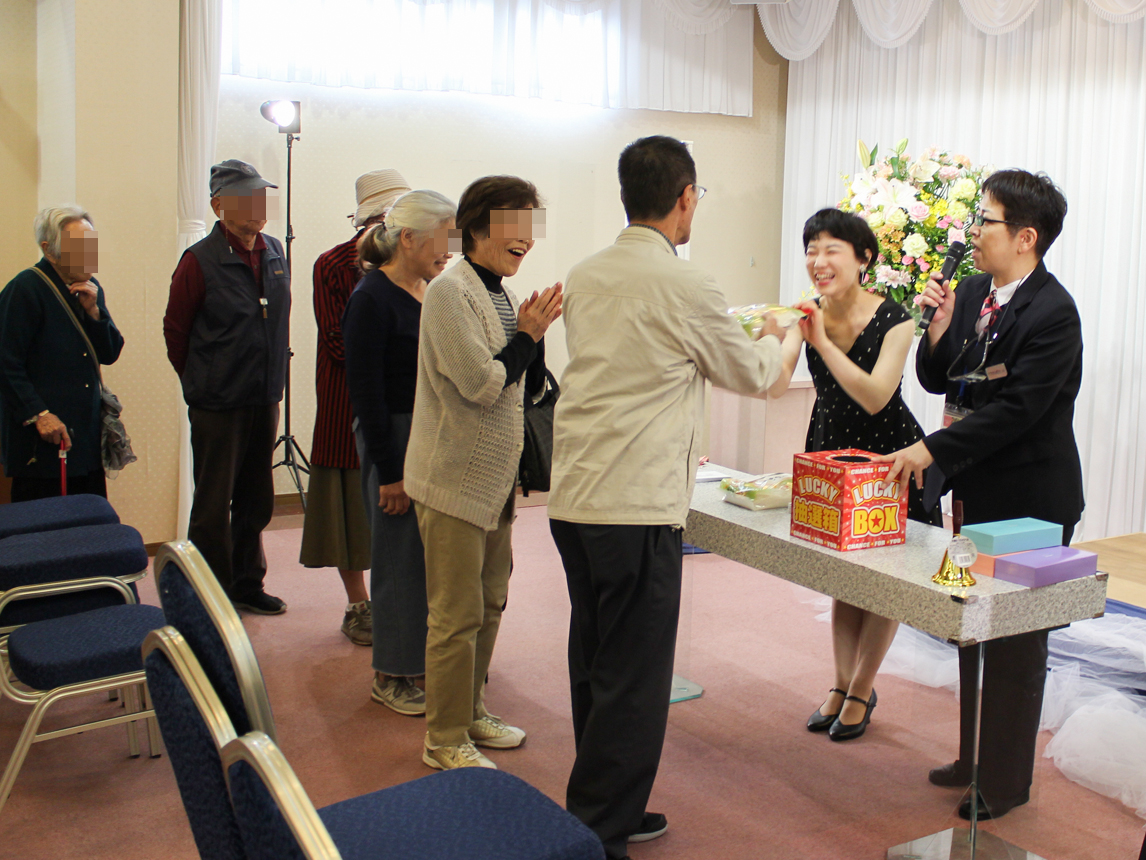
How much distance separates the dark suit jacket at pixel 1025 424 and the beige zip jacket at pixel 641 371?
57cm

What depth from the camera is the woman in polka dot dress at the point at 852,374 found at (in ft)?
8.26

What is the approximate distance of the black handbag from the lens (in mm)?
2562

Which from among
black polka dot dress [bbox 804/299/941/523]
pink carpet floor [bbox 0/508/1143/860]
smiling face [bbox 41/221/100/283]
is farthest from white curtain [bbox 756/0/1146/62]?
smiling face [bbox 41/221/100/283]

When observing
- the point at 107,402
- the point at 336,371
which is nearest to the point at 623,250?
the point at 336,371

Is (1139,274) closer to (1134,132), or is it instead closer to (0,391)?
(1134,132)

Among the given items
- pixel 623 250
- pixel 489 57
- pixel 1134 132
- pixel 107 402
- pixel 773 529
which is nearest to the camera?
pixel 623 250

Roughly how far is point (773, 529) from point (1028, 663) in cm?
60

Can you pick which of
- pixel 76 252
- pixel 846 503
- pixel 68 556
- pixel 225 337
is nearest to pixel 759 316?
pixel 846 503

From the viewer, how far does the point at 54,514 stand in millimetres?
2986

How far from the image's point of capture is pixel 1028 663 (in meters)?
2.17

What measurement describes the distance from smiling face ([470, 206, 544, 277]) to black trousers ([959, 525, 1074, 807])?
1.34m

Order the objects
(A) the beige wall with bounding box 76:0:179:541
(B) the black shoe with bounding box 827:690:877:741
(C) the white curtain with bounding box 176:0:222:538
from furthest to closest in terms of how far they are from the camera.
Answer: (C) the white curtain with bounding box 176:0:222:538
(A) the beige wall with bounding box 76:0:179:541
(B) the black shoe with bounding box 827:690:877:741

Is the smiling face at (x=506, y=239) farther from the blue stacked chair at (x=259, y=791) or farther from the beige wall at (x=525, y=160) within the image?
the beige wall at (x=525, y=160)

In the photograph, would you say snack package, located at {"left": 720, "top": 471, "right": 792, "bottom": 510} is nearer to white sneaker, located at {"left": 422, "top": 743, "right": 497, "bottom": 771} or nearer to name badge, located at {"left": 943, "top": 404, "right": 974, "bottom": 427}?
name badge, located at {"left": 943, "top": 404, "right": 974, "bottom": 427}
